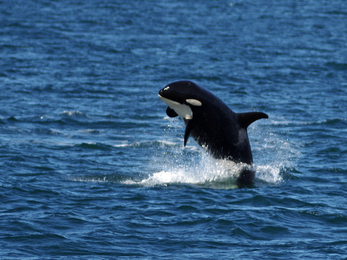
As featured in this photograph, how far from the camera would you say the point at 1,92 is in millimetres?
33156

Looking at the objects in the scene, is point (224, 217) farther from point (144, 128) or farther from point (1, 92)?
point (1, 92)

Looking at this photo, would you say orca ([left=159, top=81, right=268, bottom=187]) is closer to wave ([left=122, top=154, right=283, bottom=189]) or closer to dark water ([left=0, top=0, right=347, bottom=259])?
wave ([left=122, top=154, right=283, bottom=189])

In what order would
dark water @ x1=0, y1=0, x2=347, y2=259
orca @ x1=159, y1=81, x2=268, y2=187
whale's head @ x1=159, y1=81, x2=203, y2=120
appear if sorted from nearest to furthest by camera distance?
dark water @ x1=0, y1=0, x2=347, y2=259 → whale's head @ x1=159, y1=81, x2=203, y2=120 → orca @ x1=159, y1=81, x2=268, y2=187

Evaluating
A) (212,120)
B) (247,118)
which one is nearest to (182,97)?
(212,120)

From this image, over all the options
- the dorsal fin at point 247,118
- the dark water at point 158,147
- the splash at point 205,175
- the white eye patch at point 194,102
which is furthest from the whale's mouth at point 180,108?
the dark water at point 158,147

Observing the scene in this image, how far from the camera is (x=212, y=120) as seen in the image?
1853 centimetres

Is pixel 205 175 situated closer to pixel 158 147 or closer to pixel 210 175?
pixel 210 175

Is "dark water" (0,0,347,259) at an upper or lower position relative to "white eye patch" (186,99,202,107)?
lower

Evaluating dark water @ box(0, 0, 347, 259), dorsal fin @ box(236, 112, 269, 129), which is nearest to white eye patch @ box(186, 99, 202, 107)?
dorsal fin @ box(236, 112, 269, 129)

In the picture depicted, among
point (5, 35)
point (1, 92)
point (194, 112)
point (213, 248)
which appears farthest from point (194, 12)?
point (213, 248)

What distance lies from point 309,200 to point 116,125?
12745 millimetres

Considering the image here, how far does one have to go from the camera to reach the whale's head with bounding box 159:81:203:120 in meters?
18.0

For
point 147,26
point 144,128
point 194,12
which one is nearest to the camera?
point 144,128

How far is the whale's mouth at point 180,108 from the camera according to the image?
59.5 ft
